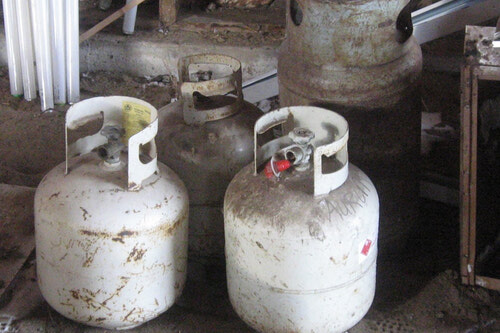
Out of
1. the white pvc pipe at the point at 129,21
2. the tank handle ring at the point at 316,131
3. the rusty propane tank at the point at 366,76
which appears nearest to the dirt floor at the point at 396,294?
the rusty propane tank at the point at 366,76

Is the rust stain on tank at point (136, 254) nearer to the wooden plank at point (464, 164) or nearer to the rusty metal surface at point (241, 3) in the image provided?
the wooden plank at point (464, 164)

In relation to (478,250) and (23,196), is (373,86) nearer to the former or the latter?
(478,250)

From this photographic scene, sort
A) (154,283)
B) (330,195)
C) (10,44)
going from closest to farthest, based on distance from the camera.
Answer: (330,195) → (154,283) → (10,44)

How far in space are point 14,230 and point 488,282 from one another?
73.4 inches

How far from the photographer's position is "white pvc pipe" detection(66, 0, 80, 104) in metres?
3.81

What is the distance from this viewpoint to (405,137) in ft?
8.73

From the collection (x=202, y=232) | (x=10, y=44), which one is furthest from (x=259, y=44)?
(x=202, y=232)

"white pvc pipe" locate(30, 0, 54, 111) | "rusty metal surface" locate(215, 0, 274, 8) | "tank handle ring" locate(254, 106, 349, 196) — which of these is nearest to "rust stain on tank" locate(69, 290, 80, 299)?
"tank handle ring" locate(254, 106, 349, 196)

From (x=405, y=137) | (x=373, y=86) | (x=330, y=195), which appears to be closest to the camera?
(x=330, y=195)

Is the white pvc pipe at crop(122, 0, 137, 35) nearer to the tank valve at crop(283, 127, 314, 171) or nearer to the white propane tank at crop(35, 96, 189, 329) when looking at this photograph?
the white propane tank at crop(35, 96, 189, 329)

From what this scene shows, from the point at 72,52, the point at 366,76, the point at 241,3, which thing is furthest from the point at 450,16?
the point at 72,52

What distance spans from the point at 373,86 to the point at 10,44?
232 centimetres

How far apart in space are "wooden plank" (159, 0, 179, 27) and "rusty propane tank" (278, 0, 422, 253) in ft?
5.52

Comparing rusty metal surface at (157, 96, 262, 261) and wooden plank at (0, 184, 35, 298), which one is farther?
wooden plank at (0, 184, 35, 298)
